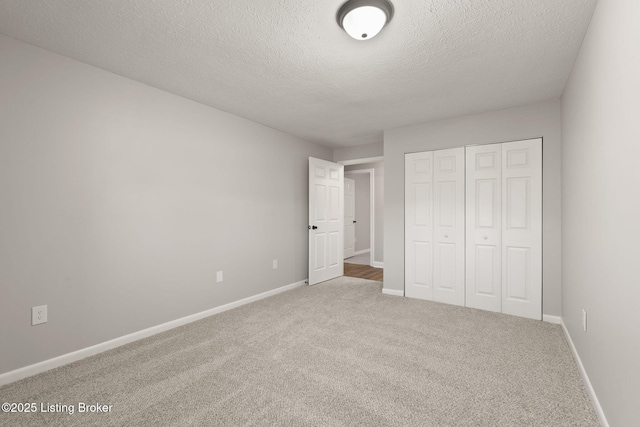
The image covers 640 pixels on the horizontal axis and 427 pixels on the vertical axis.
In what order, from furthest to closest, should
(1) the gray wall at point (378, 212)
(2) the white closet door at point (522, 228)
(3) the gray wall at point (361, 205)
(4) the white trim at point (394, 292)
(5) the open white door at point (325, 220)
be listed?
(3) the gray wall at point (361, 205), (1) the gray wall at point (378, 212), (5) the open white door at point (325, 220), (4) the white trim at point (394, 292), (2) the white closet door at point (522, 228)

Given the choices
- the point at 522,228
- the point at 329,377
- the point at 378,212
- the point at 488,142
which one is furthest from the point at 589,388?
the point at 378,212

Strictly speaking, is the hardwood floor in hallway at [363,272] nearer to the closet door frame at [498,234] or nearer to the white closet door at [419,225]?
the white closet door at [419,225]

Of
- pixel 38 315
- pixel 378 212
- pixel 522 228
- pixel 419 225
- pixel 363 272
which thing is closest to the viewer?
pixel 38 315

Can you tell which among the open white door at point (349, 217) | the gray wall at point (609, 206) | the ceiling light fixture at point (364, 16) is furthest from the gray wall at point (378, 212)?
the ceiling light fixture at point (364, 16)

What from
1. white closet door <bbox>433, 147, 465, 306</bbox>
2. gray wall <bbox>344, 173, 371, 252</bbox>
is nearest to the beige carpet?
white closet door <bbox>433, 147, 465, 306</bbox>

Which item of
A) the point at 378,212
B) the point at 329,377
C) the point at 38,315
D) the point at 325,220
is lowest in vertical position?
the point at 329,377

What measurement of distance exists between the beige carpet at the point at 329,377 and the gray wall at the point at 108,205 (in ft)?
1.13

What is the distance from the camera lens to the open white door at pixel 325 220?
15.0ft

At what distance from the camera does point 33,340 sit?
207 centimetres

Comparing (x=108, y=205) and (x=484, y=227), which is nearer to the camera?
(x=108, y=205)

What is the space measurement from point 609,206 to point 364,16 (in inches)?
64.4

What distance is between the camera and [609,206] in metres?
1.44

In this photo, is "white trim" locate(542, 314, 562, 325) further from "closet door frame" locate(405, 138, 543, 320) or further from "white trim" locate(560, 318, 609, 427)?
"white trim" locate(560, 318, 609, 427)

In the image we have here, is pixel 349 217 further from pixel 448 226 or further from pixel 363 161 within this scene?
pixel 448 226
